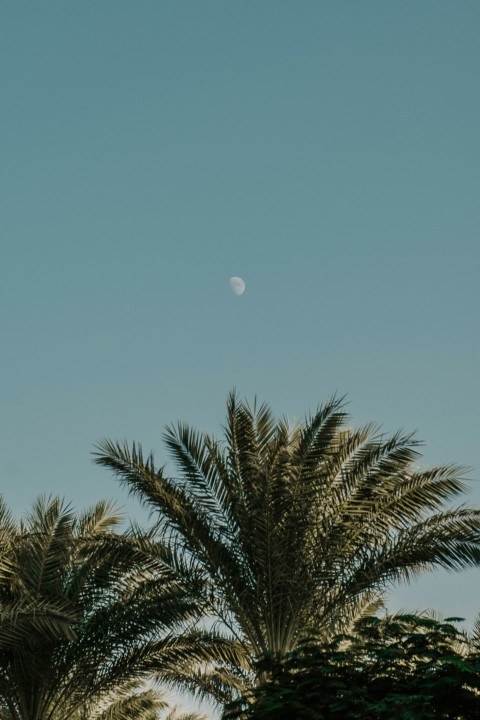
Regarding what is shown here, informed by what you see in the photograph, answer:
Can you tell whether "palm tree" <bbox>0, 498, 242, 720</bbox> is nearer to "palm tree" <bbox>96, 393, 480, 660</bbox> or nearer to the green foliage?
"palm tree" <bbox>96, 393, 480, 660</bbox>

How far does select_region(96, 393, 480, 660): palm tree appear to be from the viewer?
1389 centimetres

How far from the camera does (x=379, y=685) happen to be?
368 inches

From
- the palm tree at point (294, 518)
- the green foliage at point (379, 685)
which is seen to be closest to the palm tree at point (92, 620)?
the palm tree at point (294, 518)

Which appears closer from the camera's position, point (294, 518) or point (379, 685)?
point (379, 685)

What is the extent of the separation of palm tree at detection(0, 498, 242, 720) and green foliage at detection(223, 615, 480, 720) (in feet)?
14.6

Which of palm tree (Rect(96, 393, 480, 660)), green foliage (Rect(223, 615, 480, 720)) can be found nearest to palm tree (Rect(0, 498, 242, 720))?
palm tree (Rect(96, 393, 480, 660))

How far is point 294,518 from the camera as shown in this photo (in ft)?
45.5

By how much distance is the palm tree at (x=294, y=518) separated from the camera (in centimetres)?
1389

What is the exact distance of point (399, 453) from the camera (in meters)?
14.4

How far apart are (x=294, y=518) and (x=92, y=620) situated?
12.3 feet

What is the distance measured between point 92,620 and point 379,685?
20.9 feet

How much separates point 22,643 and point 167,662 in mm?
2649

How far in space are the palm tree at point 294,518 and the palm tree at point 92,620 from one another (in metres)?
0.64

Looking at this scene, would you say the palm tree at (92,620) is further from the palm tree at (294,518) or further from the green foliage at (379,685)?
the green foliage at (379,685)
